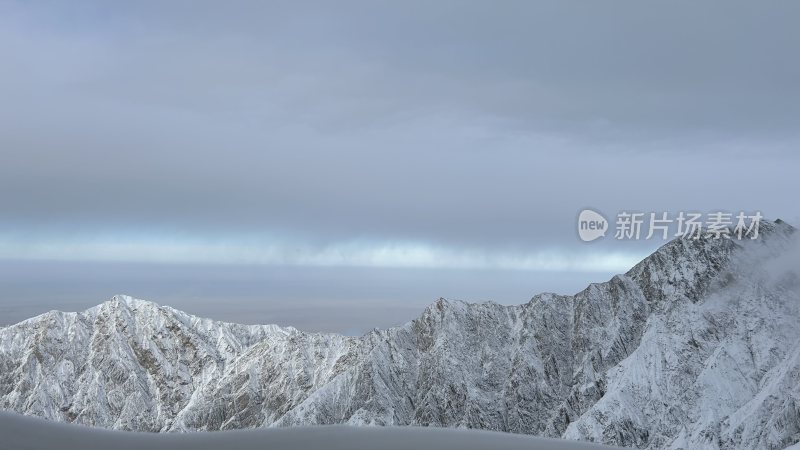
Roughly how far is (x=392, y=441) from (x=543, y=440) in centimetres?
108

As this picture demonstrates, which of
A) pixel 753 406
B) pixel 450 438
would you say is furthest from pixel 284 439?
pixel 753 406

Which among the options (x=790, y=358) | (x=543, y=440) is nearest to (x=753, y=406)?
(x=790, y=358)

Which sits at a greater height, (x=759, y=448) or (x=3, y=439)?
(x=3, y=439)

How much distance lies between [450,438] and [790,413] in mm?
189744

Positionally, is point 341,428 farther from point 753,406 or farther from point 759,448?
point 753,406

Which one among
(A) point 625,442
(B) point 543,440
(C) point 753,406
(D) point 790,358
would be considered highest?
(B) point 543,440

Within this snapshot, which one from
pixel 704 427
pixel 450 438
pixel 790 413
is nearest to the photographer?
pixel 450 438

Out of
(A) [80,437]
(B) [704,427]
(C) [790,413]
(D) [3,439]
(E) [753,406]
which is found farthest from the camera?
(B) [704,427]

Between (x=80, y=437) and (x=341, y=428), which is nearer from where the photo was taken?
(x=80, y=437)

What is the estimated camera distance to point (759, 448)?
171 meters

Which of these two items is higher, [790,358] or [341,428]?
[341,428]

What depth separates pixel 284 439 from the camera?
5074mm

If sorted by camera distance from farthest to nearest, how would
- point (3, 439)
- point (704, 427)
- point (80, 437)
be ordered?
point (704, 427)
point (80, 437)
point (3, 439)

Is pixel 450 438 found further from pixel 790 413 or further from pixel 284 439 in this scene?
pixel 790 413
